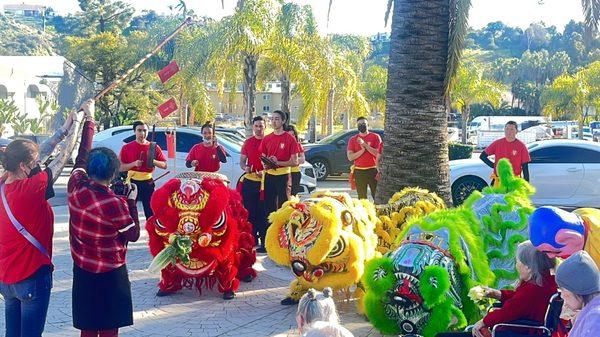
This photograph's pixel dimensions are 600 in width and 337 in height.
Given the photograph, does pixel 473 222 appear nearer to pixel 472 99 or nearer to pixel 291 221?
pixel 291 221

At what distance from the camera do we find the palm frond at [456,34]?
8041mm

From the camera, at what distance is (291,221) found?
6574 mm

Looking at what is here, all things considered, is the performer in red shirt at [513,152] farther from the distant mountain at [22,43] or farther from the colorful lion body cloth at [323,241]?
the distant mountain at [22,43]

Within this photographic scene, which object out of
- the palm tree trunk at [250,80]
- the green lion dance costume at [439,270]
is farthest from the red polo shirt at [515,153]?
the palm tree trunk at [250,80]

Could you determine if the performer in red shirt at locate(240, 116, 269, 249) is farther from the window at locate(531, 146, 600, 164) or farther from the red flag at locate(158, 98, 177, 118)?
the window at locate(531, 146, 600, 164)

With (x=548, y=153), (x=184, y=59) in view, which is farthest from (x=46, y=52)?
(x=548, y=153)

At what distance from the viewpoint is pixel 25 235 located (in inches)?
185

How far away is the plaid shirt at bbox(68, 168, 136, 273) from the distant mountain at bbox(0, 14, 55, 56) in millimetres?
66963

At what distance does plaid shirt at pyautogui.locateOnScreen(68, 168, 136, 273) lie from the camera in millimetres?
4543

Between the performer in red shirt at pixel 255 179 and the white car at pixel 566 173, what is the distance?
6661 millimetres

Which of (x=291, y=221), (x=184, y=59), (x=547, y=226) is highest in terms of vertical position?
(x=184, y=59)

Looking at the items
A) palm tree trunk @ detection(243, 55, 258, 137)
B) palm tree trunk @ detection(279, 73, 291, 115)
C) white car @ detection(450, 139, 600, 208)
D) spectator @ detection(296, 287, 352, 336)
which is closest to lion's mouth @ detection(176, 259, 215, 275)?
spectator @ detection(296, 287, 352, 336)

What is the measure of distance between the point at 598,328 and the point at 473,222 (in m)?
3.47

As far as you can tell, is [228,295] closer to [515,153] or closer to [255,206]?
[255,206]
